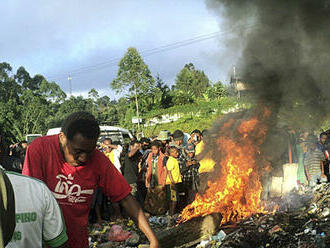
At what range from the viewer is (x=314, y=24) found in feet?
21.2

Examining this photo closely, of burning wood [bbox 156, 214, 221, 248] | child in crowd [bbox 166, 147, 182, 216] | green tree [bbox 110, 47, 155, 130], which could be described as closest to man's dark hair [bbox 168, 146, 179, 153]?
child in crowd [bbox 166, 147, 182, 216]

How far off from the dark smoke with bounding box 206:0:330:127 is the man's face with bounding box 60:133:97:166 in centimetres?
550

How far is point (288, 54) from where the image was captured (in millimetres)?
7129

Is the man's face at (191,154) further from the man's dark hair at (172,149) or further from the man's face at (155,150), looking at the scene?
the man's face at (155,150)

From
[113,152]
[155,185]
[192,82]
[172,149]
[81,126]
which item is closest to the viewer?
[81,126]

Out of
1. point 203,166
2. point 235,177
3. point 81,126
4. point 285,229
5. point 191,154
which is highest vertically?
point 81,126

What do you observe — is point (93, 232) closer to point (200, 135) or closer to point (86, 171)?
point (200, 135)

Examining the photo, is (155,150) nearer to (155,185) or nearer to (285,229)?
(155,185)

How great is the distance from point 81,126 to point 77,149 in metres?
0.19

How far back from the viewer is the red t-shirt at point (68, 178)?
2611mm

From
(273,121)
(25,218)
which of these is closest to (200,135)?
(273,121)

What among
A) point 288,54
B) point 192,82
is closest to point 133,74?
point 192,82

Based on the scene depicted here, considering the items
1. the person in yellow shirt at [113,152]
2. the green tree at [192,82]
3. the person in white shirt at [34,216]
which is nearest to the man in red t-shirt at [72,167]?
the person in white shirt at [34,216]

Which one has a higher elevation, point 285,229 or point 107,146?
point 107,146
